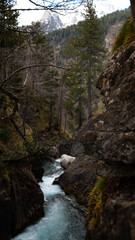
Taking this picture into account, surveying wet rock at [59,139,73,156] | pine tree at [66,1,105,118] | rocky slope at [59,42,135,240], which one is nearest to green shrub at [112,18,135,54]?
rocky slope at [59,42,135,240]

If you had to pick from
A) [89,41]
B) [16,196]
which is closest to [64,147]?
[89,41]

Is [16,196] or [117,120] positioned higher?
[117,120]

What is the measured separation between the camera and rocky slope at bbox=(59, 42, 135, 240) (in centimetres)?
267

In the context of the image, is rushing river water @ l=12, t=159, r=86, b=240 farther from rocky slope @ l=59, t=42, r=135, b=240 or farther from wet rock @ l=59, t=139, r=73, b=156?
wet rock @ l=59, t=139, r=73, b=156

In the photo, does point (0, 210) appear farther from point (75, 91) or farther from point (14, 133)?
point (75, 91)

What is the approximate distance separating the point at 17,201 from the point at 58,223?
75.8 inches

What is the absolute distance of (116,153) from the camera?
352cm

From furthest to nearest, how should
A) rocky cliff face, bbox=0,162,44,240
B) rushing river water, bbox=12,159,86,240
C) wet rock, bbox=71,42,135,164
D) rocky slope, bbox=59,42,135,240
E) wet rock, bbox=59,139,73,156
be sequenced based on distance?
wet rock, bbox=59,139,73,156 < rushing river water, bbox=12,159,86,240 < rocky cliff face, bbox=0,162,44,240 < wet rock, bbox=71,42,135,164 < rocky slope, bbox=59,42,135,240

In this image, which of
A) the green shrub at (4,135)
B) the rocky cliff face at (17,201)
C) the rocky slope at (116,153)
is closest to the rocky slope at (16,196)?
the rocky cliff face at (17,201)

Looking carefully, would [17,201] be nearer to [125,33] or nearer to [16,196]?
[16,196]

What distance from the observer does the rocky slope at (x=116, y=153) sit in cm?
267

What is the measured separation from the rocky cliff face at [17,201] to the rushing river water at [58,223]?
0.92 feet

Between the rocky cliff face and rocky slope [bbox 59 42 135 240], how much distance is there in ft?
6.67

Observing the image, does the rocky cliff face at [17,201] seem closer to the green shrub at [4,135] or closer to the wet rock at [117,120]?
the wet rock at [117,120]
